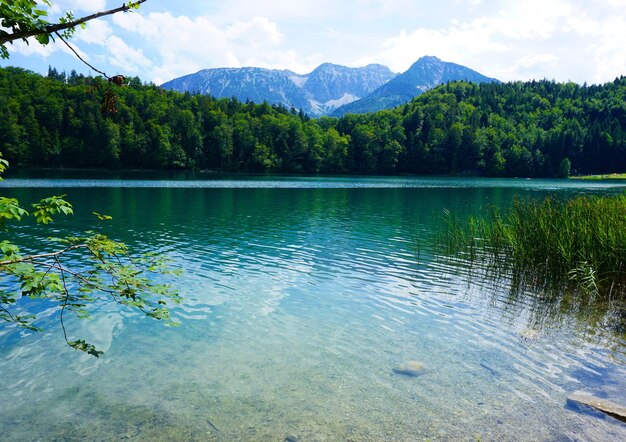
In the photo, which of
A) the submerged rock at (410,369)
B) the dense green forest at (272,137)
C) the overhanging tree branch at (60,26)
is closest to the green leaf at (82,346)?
the overhanging tree branch at (60,26)

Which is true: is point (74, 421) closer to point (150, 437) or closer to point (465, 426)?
point (150, 437)

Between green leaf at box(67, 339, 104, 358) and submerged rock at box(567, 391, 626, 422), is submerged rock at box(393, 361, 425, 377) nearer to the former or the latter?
submerged rock at box(567, 391, 626, 422)

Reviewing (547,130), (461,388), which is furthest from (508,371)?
(547,130)

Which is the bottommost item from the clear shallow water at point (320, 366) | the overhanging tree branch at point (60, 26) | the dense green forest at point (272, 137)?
the clear shallow water at point (320, 366)

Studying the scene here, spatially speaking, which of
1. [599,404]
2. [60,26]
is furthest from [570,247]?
[60,26]

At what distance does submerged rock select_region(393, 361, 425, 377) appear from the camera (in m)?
8.55

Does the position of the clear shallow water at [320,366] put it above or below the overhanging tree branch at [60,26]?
below

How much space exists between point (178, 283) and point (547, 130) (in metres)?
200

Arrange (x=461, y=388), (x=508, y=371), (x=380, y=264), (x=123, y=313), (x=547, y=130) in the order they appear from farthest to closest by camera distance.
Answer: (x=547, y=130) < (x=380, y=264) < (x=123, y=313) < (x=508, y=371) < (x=461, y=388)

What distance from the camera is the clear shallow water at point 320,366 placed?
22.1 ft

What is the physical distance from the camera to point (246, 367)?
8773mm

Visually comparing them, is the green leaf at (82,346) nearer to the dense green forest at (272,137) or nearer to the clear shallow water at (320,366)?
the clear shallow water at (320,366)

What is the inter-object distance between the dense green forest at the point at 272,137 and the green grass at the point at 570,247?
12823 cm

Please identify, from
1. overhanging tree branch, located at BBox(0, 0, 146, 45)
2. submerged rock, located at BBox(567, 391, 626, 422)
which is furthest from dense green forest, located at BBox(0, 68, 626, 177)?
submerged rock, located at BBox(567, 391, 626, 422)
